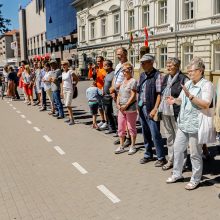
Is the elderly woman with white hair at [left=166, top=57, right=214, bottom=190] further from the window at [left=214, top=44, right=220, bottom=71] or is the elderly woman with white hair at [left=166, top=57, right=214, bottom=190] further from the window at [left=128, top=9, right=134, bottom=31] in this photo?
the window at [left=128, top=9, right=134, bottom=31]

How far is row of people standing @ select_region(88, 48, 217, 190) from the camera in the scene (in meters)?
4.93

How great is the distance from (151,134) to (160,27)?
26054 millimetres

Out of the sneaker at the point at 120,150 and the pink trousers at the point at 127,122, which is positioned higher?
the pink trousers at the point at 127,122

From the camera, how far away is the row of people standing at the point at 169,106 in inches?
194

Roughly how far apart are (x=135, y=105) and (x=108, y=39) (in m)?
35.2

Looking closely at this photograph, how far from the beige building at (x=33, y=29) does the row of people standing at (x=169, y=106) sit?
80.4 m

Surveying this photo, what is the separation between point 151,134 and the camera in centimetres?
654

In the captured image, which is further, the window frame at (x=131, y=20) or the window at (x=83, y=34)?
the window at (x=83, y=34)

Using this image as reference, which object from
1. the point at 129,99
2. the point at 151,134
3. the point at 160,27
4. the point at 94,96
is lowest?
the point at 151,134

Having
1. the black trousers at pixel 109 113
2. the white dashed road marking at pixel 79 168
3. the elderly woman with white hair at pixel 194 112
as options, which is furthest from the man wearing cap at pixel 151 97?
the black trousers at pixel 109 113

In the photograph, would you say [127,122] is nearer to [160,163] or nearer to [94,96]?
[160,163]

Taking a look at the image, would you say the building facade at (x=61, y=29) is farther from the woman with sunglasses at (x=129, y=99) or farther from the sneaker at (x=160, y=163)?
the sneaker at (x=160, y=163)

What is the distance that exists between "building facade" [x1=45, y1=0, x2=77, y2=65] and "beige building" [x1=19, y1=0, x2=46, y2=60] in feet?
29.0

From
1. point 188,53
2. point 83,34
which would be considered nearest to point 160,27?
point 188,53
